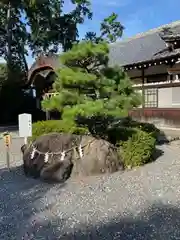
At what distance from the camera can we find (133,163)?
22.5ft

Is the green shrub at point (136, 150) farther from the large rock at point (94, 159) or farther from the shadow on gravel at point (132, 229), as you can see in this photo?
the shadow on gravel at point (132, 229)

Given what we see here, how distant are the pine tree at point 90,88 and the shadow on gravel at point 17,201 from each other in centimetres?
161

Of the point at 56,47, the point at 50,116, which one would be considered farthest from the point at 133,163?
the point at 56,47

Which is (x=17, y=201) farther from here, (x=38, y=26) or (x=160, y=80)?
(x=38, y=26)

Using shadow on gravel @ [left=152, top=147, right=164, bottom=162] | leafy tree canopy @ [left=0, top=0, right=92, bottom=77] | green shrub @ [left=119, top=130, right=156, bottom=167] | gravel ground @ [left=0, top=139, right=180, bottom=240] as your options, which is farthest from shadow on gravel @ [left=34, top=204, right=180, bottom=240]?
leafy tree canopy @ [left=0, top=0, right=92, bottom=77]

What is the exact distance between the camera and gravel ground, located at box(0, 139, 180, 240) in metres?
3.92

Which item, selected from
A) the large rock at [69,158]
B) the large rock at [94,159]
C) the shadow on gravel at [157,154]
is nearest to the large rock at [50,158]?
the large rock at [69,158]

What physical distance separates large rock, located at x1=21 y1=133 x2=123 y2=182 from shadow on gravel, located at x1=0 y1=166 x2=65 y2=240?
272 millimetres

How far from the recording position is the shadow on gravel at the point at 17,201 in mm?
4164

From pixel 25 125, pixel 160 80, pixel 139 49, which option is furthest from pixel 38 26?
pixel 25 125

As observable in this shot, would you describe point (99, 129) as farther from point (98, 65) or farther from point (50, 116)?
point (50, 116)

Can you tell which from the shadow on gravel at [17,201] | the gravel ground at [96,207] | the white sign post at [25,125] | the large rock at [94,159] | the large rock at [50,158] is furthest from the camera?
the white sign post at [25,125]

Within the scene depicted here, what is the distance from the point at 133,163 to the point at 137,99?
1.47 m

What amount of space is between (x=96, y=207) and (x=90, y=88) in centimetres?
309
